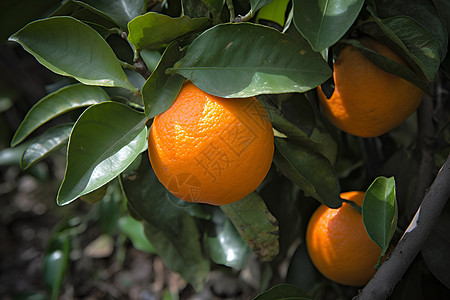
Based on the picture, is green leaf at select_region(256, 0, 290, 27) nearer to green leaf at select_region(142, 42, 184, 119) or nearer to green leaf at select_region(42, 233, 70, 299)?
green leaf at select_region(142, 42, 184, 119)

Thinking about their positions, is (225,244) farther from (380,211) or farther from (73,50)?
(73,50)

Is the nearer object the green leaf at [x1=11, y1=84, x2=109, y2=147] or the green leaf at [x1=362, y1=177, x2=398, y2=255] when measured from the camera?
the green leaf at [x1=362, y1=177, x2=398, y2=255]

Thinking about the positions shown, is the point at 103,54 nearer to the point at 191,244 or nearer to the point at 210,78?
the point at 210,78

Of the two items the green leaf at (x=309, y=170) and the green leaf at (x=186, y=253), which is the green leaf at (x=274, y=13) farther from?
the green leaf at (x=186, y=253)

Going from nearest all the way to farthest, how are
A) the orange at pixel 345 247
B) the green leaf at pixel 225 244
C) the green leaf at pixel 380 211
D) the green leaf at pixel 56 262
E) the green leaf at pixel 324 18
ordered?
the green leaf at pixel 324 18, the green leaf at pixel 380 211, the orange at pixel 345 247, the green leaf at pixel 225 244, the green leaf at pixel 56 262

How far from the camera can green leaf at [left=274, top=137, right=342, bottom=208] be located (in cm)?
71

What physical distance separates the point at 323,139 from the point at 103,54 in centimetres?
42

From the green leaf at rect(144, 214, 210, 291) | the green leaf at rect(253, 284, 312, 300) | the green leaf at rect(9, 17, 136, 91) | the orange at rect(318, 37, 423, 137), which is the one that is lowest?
the green leaf at rect(144, 214, 210, 291)

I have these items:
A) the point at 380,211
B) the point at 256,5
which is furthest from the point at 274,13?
the point at 380,211

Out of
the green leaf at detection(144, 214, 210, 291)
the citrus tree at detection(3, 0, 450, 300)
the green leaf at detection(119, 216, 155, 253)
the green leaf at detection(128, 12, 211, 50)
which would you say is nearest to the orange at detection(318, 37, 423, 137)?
the citrus tree at detection(3, 0, 450, 300)

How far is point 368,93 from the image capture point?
731 mm

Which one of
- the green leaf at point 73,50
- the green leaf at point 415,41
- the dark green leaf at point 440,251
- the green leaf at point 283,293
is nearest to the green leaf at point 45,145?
the green leaf at point 73,50

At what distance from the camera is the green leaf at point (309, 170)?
0.71m

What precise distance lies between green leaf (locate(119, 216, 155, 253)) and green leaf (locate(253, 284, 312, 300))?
0.71 m
